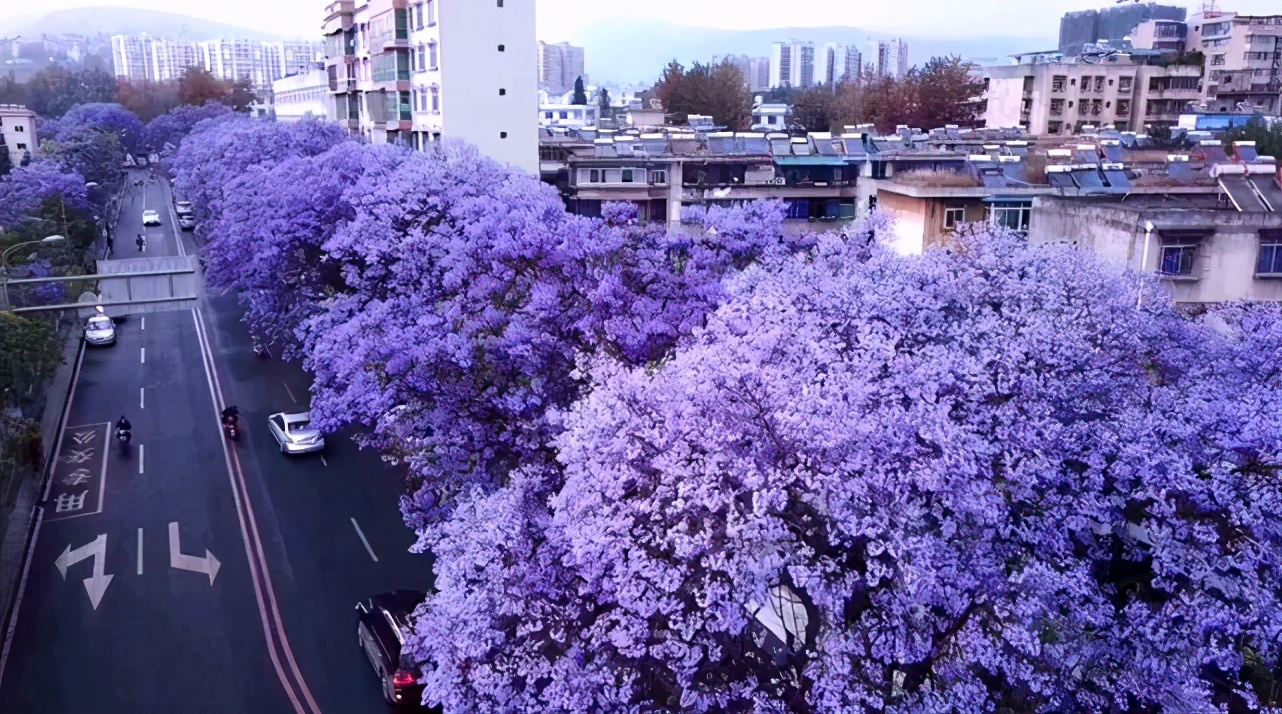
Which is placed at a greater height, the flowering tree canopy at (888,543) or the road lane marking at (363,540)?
the flowering tree canopy at (888,543)

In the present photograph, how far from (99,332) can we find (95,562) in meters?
19.0

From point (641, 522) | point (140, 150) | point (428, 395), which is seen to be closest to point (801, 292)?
point (641, 522)

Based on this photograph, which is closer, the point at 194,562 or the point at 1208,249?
the point at 1208,249

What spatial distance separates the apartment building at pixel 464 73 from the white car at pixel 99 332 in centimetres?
1271

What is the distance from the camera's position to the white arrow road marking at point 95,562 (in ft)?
57.9

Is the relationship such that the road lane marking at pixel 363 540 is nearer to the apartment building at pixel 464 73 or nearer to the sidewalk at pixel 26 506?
the sidewalk at pixel 26 506

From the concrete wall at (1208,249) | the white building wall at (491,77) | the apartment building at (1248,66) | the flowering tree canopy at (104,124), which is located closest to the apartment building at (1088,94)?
the apartment building at (1248,66)

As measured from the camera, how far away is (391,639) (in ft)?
48.3

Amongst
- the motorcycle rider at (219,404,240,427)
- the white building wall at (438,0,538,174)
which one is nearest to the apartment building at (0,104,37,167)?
the white building wall at (438,0,538,174)

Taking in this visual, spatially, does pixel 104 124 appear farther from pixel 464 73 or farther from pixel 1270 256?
pixel 1270 256

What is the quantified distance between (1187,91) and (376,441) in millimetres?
62288

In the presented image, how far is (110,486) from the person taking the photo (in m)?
22.5

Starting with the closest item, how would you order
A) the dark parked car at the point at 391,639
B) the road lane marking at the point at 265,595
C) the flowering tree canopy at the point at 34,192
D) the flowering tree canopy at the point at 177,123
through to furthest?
the dark parked car at the point at 391,639, the road lane marking at the point at 265,595, the flowering tree canopy at the point at 34,192, the flowering tree canopy at the point at 177,123

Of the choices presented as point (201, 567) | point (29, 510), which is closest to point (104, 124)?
point (29, 510)
